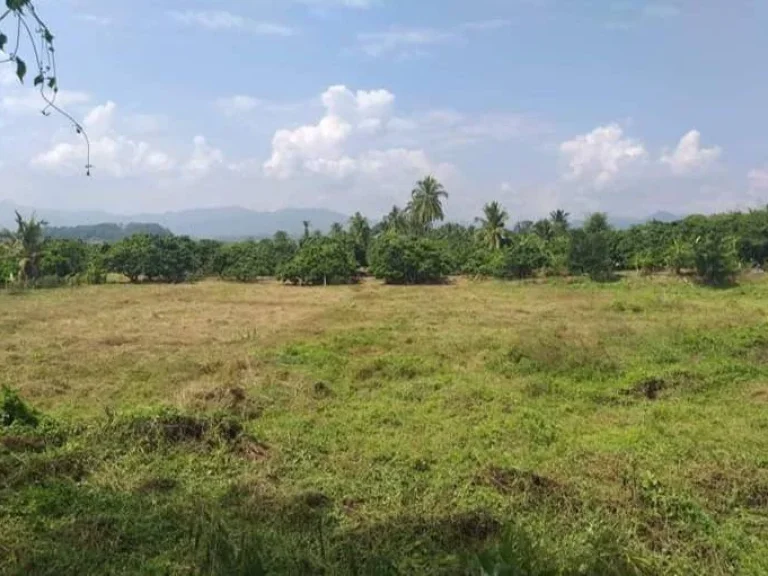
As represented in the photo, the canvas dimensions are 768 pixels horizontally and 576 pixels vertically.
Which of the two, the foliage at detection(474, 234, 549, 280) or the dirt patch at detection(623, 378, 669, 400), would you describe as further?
the foliage at detection(474, 234, 549, 280)

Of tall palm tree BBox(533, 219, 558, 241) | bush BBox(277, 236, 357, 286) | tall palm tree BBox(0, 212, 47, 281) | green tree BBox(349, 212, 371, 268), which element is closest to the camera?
tall palm tree BBox(0, 212, 47, 281)

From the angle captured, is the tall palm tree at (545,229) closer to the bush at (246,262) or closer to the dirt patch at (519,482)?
the bush at (246,262)

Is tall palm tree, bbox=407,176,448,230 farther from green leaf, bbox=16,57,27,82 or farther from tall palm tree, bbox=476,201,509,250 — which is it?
green leaf, bbox=16,57,27,82

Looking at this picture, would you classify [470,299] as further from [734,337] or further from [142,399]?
[142,399]

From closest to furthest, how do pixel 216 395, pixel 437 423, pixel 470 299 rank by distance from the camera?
pixel 437 423 < pixel 216 395 < pixel 470 299

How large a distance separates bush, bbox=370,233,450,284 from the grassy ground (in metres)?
21.0

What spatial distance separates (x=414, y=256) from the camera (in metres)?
38.1

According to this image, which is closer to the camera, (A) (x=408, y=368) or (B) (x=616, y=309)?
(A) (x=408, y=368)

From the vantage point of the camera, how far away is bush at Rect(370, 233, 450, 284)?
125 ft

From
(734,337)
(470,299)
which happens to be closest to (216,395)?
(734,337)

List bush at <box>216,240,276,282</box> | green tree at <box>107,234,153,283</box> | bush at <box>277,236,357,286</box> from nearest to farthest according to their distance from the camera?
bush at <box>277,236,357,286</box> < green tree at <box>107,234,153,283</box> < bush at <box>216,240,276,282</box>

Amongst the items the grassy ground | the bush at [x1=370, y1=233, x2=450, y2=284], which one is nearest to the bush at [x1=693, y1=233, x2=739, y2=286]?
the bush at [x1=370, y1=233, x2=450, y2=284]

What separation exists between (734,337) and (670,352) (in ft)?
6.69

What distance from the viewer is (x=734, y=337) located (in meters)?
14.5
